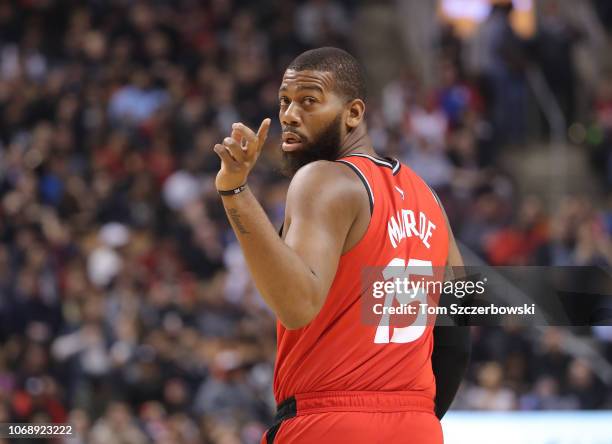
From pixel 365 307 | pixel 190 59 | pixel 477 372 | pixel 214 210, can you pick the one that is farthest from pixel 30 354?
pixel 365 307

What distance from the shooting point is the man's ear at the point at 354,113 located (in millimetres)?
4004

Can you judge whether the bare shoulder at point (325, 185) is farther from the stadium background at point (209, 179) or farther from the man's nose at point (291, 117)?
the stadium background at point (209, 179)

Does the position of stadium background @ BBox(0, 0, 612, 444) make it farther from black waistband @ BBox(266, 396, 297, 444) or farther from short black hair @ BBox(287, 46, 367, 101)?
short black hair @ BBox(287, 46, 367, 101)

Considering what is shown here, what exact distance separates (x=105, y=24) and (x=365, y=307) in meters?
12.9

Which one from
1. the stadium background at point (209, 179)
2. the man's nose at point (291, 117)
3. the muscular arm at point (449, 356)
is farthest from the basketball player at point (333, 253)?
the stadium background at point (209, 179)

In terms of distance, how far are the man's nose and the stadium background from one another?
6.27 meters

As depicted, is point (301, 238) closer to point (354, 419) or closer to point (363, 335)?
point (363, 335)

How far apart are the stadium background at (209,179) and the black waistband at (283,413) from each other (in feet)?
19.7

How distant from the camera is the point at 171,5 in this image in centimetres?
1691

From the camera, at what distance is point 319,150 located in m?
3.98

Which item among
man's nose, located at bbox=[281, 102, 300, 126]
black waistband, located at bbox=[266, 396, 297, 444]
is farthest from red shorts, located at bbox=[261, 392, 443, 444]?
man's nose, located at bbox=[281, 102, 300, 126]

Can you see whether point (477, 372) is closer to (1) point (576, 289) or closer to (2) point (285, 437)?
(1) point (576, 289)

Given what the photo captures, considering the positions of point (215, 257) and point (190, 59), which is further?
point (190, 59)

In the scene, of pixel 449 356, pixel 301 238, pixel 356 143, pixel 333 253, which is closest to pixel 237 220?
pixel 301 238
